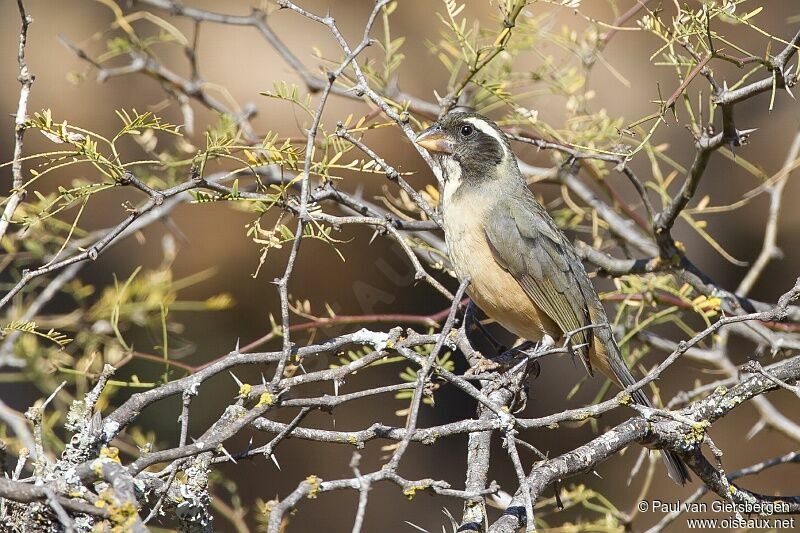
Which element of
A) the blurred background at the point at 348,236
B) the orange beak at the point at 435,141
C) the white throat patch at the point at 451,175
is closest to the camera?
the orange beak at the point at 435,141

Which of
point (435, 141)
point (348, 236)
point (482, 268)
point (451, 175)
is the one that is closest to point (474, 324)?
point (482, 268)

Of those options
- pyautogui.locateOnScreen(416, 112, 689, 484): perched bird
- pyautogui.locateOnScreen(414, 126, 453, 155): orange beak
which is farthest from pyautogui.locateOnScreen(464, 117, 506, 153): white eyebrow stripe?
pyautogui.locateOnScreen(414, 126, 453, 155): orange beak

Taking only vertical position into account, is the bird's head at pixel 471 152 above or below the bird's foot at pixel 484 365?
Answer: above

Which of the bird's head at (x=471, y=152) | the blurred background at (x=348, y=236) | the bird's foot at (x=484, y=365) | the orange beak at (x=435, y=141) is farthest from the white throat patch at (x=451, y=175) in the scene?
the blurred background at (x=348, y=236)

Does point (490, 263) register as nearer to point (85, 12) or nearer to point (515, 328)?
point (515, 328)

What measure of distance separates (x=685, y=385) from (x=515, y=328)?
2.83 m

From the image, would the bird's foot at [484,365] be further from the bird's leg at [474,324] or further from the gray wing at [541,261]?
the gray wing at [541,261]

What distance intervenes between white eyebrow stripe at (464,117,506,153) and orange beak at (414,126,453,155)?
0.45 ft

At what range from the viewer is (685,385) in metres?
6.23

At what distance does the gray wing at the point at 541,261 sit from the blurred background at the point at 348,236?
2.32m

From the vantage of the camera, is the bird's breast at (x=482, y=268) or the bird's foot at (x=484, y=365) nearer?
the bird's foot at (x=484, y=365)

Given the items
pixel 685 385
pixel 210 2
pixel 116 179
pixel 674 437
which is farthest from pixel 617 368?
pixel 210 2

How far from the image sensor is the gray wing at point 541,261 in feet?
12.6

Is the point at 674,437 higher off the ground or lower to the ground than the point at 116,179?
lower
